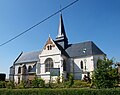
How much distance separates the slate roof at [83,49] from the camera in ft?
131

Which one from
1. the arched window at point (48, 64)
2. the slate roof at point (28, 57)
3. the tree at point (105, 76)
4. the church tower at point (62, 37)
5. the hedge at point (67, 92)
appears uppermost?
the church tower at point (62, 37)

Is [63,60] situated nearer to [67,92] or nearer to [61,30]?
[61,30]

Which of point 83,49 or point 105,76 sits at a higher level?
point 83,49

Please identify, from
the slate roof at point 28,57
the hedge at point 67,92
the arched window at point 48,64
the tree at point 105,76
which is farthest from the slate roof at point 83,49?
the hedge at point 67,92

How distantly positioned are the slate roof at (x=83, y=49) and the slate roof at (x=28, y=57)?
394 inches

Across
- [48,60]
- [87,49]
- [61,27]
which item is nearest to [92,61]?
[87,49]

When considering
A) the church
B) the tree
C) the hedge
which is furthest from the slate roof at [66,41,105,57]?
the hedge

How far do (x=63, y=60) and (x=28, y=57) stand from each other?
47.5ft

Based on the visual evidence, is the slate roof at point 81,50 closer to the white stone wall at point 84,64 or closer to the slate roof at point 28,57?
the slate roof at point 28,57

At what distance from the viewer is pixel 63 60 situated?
133ft

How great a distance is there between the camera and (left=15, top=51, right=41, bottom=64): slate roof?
4870 cm

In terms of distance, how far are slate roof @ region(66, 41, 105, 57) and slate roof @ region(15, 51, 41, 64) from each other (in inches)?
394

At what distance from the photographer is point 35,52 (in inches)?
2019

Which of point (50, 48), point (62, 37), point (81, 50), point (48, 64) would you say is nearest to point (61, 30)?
point (62, 37)
